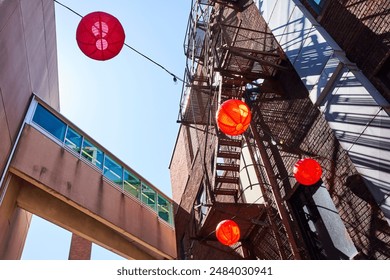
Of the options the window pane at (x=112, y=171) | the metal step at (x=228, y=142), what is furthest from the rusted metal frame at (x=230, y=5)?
the window pane at (x=112, y=171)

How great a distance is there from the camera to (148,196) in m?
14.6

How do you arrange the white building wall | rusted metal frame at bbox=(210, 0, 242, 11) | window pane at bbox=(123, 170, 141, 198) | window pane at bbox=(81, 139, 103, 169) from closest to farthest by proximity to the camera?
the white building wall < window pane at bbox=(81, 139, 103, 169) < rusted metal frame at bbox=(210, 0, 242, 11) < window pane at bbox=(123, 170, 141, 198)

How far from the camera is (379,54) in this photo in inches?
196

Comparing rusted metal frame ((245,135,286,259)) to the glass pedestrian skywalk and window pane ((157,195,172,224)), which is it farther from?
window pane ((157,195,172,224))

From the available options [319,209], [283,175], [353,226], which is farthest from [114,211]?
[353,226]

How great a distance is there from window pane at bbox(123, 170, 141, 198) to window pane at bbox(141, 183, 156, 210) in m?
0.44

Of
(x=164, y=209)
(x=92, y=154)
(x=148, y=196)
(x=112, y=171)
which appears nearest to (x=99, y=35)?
(x=92, y=154)

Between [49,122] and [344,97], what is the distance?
894 centimetres

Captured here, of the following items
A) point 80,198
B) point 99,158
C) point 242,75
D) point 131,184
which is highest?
point 99,158

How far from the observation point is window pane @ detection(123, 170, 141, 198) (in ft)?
43.3

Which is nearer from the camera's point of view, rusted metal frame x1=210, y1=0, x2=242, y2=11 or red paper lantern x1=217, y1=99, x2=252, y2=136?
red paper lantern x1=217, y1=99, x2=252, y2=136

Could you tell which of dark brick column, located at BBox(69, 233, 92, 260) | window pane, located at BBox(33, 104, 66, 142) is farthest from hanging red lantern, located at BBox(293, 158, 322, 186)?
dark brick column, located at BBox(69, 233, 92, 260)

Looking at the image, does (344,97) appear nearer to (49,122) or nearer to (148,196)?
(49,122)

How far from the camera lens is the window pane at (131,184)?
13.2 meters
